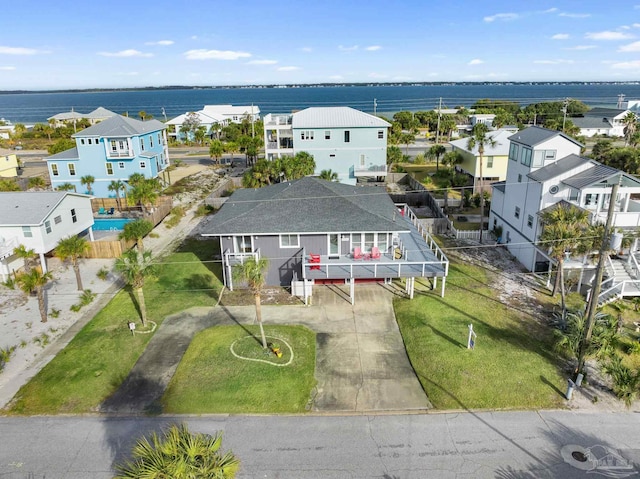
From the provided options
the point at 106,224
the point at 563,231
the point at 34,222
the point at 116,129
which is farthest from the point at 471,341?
the point at 116,129

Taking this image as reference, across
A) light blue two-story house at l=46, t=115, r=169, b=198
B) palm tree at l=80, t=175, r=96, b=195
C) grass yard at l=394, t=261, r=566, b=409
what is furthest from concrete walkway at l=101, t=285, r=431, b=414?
light blue two-story house at l=46, t=115, r=169, b=198

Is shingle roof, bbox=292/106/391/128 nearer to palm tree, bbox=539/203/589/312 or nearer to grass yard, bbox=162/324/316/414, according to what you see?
palm tree, bbox=539/203/589/312

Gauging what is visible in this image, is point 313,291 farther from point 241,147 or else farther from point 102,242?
point 241,147

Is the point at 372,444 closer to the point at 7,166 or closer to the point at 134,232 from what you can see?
the point at 134,232

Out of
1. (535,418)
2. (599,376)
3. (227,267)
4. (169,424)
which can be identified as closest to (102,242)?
(227,267)

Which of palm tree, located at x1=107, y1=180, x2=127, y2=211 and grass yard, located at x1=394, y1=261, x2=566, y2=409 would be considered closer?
grass yard, located at x1=394, y1=261, x2=566, y2=409

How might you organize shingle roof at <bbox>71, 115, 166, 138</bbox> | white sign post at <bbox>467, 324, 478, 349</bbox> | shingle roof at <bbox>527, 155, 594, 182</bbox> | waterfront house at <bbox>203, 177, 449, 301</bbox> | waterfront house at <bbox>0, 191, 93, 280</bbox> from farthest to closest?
shingle roof at <bbox>71, 115, 166, 138</bbox> < waterfront house at <bbox>0, 191, 93, 280</bbox> < shingle roof at <bbox>527, 155, 594, 182</bbox> < waterfront house at <bbox>203, 177, 449, 301</bbox> < white sign post at <bbox>467, 324, 478, 349</bbox>
